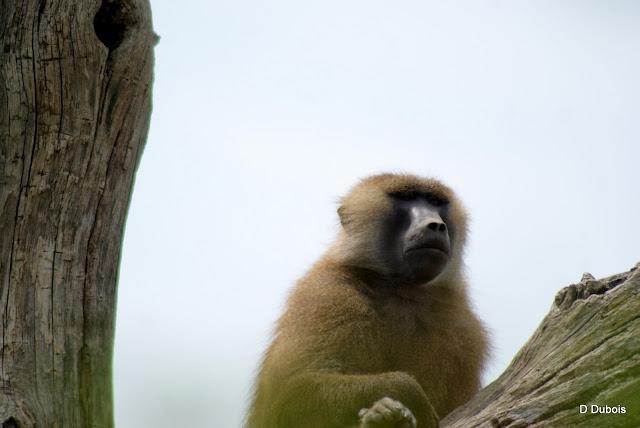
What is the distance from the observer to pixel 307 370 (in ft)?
19.4

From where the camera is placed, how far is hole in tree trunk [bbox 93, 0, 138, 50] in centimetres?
487

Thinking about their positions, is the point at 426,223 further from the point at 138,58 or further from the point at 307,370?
the point at 138,58

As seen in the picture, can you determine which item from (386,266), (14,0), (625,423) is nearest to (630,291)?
(625,423)

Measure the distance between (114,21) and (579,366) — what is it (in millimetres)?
2978

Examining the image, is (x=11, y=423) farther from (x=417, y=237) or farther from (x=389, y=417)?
(x=417, y=237)

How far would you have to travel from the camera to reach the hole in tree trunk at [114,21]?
192 inches

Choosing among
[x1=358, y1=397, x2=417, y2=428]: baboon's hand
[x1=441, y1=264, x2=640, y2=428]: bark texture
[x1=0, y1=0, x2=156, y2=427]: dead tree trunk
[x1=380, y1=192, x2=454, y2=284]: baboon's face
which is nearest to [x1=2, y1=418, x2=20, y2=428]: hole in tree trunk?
[x1=0, y1=0, x2=156, y2=427]: dead tree trunk

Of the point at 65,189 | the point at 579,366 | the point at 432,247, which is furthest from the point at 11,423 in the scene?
the point at 432,247

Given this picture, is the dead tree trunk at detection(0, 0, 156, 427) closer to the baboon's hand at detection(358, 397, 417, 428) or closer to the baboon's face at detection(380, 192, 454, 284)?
the baboon's hand at detection(358, 397, 417, 428)

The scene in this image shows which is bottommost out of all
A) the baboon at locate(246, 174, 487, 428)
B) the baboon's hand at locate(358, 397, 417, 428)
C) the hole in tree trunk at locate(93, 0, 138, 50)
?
the baboon's hand at locate(358, 397, 417, 428)

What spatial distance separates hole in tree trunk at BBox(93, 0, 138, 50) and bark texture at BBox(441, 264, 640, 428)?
2.74 metres

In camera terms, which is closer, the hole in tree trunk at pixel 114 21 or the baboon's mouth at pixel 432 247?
the hole in tree trunk at pixel 114 21

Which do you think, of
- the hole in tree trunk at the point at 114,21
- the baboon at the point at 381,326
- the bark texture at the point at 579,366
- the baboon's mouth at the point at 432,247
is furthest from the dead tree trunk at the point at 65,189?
the baboon's mouth at the point at 432,247

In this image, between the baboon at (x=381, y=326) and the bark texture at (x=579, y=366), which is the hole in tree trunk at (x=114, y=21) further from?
the bark texture at (x=579, y=366)
